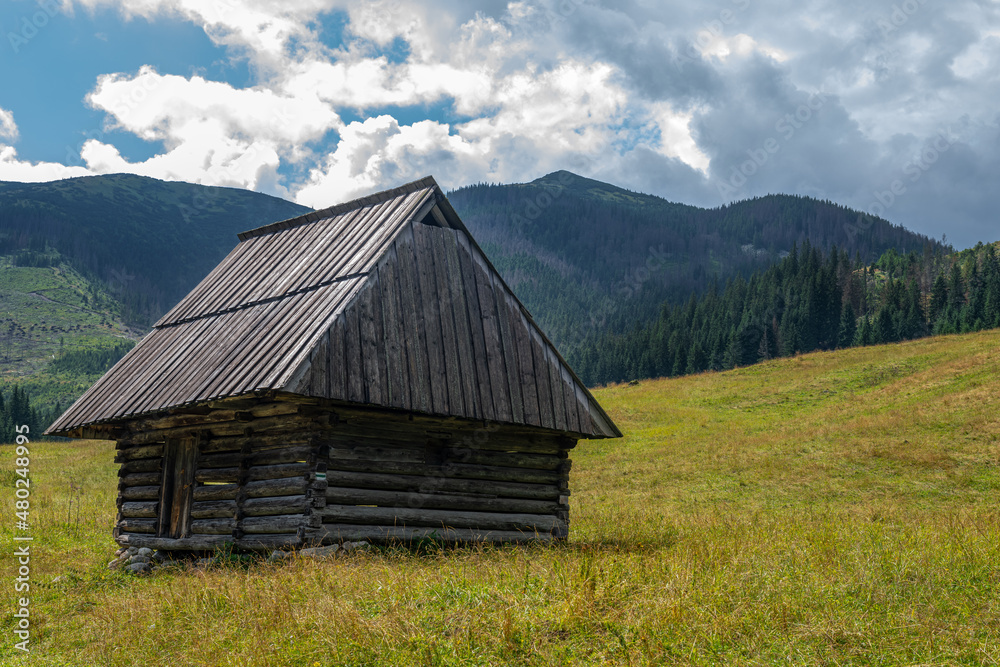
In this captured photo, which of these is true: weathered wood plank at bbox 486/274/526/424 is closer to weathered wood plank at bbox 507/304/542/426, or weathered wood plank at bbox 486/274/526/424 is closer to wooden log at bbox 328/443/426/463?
weathered wood plank at bbox 507/304/542/426

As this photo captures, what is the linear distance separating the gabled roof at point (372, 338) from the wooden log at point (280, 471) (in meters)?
1.41

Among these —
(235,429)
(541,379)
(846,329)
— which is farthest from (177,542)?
(846,329)

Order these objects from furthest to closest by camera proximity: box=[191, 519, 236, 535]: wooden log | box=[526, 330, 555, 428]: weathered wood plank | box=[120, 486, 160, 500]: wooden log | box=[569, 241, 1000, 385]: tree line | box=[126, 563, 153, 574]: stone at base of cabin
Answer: box=[569, 241, 1000, 385]: tree line
box=[120, 486, 160, 500]: wooden log
box=[526, 330, 555, 428]: weathered wood plank
box=[126, 563, 153, 574]: stone at base of cabin
box=[191, 519, 236, 535]: wooden log

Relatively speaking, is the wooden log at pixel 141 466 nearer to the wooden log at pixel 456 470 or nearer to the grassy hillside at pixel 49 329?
the wooden log at pixel 456 470

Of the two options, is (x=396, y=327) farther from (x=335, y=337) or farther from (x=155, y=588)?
(x=155, y=588)

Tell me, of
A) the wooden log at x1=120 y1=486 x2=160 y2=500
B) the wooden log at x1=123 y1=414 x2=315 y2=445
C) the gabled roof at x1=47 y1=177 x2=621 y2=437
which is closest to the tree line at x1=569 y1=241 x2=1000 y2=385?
the gabled roof at x1=47 y1=177 x2=621 y2=437

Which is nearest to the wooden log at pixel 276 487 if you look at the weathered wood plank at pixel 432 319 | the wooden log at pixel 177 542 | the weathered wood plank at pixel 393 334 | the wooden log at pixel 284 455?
the wooden log at pixel 284 455

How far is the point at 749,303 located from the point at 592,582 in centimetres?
11350

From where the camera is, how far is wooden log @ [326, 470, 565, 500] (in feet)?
36.4

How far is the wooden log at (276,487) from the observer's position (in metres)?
10.8

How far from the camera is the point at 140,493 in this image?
13.8m

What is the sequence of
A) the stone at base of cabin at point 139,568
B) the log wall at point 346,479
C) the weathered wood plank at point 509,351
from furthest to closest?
the weathered wood plank at point 509,351
the stone at base of cabin at point 139,568
the log wall at point 346,479

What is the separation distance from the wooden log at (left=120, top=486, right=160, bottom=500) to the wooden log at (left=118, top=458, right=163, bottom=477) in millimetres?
315

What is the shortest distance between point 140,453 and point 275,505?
4628 mm
